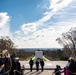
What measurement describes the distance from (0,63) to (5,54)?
48.9 inches

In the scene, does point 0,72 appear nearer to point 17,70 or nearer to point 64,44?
point 17,70

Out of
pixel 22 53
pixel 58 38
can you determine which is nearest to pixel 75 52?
pixel 58 38

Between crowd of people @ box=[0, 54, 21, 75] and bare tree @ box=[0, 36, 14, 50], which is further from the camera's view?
bare tree @ box=[0, 36, 14, 50]

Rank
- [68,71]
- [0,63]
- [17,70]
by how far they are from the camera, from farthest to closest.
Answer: [17,70], [68,71], [0,63]

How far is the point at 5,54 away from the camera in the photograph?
12359 mm

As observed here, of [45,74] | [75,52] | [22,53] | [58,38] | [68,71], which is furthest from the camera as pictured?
[22,53]

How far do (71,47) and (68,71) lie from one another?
47.6 metres

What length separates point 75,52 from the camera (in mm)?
60906

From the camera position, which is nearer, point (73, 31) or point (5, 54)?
point (5, 54)

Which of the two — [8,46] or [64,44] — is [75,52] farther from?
[8,46]

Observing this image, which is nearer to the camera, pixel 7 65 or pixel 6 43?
pixel 7 65

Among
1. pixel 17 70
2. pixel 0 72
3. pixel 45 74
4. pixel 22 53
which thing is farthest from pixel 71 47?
pixel 0 72

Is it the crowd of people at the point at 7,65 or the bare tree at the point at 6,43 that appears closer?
the crowd of people at the point at 7,65

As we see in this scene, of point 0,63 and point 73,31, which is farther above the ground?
point 73,31
